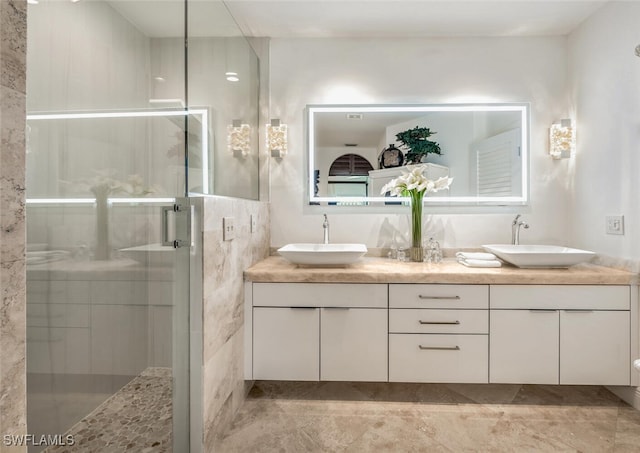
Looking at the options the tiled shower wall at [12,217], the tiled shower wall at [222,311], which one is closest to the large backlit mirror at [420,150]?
the tiled shower wall at [222,311]

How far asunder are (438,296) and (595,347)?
88 cm

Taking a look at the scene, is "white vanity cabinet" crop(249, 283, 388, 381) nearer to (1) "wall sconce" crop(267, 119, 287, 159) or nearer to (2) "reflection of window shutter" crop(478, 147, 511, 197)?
(1) "wall sconce" crop(267, 119, 287, 159)

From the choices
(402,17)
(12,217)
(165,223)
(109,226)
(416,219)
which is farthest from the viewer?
(416,219)

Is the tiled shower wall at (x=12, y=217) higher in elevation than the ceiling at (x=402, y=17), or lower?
lower

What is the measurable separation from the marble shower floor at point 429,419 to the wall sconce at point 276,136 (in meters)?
1.63

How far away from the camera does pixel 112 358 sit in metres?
1.09

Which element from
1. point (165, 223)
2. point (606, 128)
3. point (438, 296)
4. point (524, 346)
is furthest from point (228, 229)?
point (606, 128)

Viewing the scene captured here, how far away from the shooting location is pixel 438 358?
1.86 m

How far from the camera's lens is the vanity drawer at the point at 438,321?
185 centimetres

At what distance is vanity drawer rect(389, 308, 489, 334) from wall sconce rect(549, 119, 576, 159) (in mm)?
1388

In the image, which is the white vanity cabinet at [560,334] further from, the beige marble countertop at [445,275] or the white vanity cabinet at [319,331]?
the white vanity cabinet at [319,331]

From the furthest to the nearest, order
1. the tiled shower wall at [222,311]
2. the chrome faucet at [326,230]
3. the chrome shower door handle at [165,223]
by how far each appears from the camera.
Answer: the chrome faucet at [326,230] < the tiled shower wall at [222,311] < the chrome shower door handle at [165,223]

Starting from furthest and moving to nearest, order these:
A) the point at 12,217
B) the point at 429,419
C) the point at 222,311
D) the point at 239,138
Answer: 1. the point at 239,138
2. the point at 429,419
3. the point at 222,311
4. the point at 12,217

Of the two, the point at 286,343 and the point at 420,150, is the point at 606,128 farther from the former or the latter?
the point at 286,343
